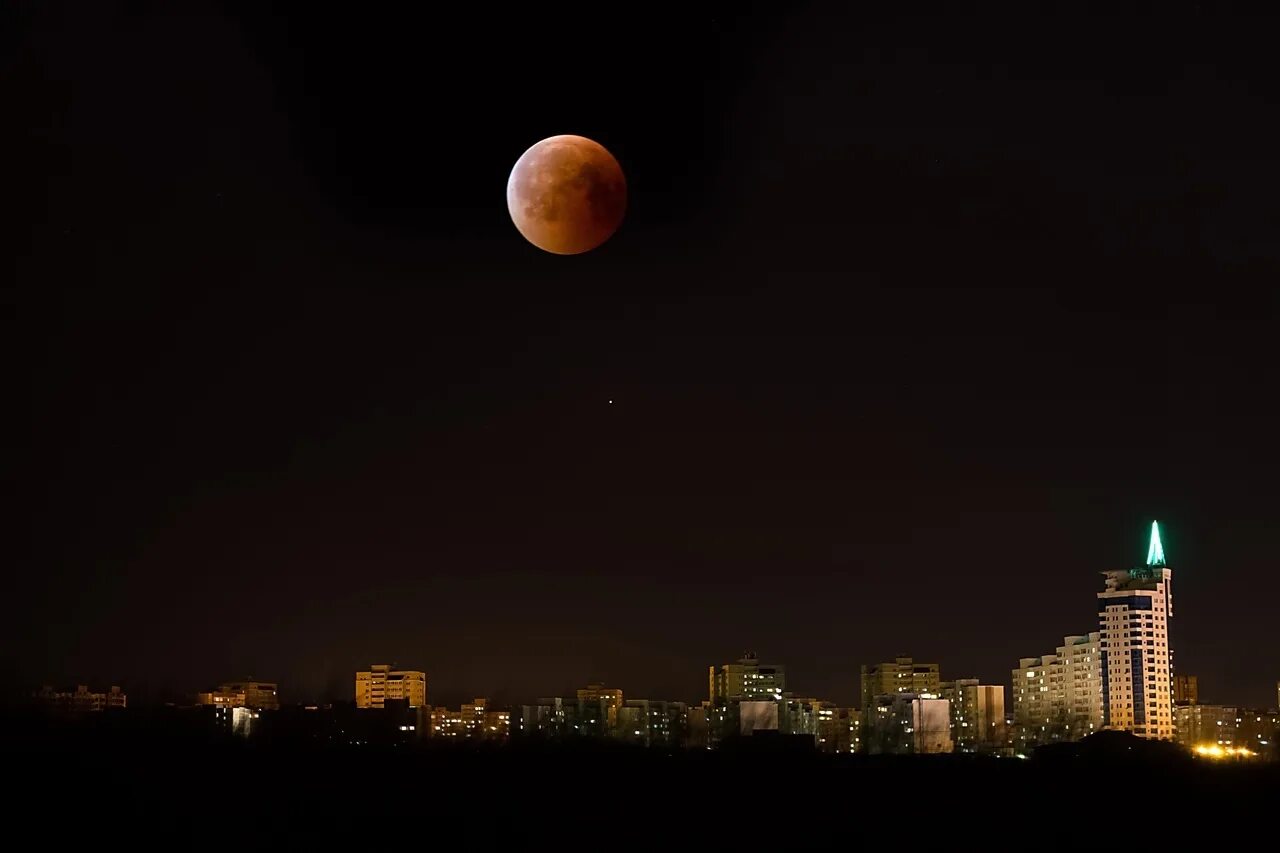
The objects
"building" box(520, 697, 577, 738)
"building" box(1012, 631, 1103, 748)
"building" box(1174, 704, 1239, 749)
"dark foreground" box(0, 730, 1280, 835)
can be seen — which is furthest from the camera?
"building" box(1012, 631, 1103, 748)

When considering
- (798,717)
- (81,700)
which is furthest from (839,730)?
(81,700)

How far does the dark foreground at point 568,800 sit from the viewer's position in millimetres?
35250

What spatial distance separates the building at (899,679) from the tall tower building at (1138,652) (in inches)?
404

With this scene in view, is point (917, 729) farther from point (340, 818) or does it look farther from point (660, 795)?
A: point (340, 818)

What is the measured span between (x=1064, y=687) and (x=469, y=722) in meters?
40.7

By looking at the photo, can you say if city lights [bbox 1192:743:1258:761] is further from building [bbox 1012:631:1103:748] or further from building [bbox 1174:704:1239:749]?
Result: building [bbox 1012:631:1103:748]

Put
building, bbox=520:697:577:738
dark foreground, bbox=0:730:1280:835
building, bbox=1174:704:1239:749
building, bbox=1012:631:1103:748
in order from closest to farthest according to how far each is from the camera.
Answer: dark foreground, bbox=0:730:1280:835
building, bbox=520:697:577:738
building, bbox=1174:704:1239:749
building, bbox=1012:631:1103:748

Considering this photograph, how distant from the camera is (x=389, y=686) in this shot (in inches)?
3885

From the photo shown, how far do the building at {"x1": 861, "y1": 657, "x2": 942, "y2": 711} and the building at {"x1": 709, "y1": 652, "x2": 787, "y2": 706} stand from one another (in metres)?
5.15

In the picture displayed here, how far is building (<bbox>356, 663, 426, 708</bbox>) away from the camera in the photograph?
9481cm

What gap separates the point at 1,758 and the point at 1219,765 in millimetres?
37529

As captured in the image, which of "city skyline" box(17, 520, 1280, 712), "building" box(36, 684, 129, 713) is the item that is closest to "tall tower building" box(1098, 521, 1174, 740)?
"city skyline" box(17, 520, 1280, 712)

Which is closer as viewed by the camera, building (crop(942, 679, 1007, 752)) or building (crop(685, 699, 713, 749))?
building (crop(685, 699, 713, 749))

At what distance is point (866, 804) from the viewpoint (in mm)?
42875
